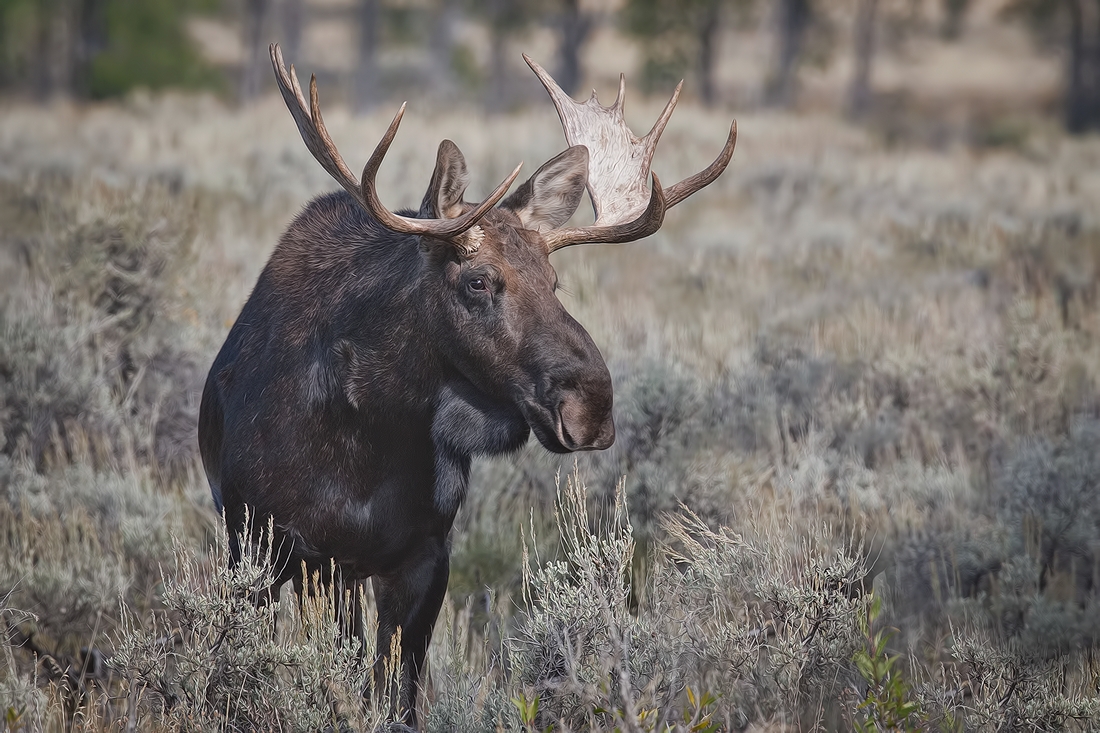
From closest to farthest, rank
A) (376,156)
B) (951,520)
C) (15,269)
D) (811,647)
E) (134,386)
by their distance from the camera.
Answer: (376,156) < (811,647) < (951,520) < (134,386) < (15,269)

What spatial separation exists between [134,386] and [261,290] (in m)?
2.40

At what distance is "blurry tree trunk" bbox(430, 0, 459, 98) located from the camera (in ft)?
114

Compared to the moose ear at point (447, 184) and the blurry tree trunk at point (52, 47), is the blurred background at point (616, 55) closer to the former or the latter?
the blurry tree trunk at point (52, 47)

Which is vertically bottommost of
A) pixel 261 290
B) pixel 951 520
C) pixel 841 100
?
pixel 951 520

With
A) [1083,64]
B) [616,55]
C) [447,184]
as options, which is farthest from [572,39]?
[447,184]

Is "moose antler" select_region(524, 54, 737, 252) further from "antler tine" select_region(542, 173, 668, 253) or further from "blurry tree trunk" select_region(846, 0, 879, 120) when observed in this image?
"blurry tree trunk" select_region(846, 0, 879, 120)

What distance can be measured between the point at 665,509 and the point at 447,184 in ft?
7.41

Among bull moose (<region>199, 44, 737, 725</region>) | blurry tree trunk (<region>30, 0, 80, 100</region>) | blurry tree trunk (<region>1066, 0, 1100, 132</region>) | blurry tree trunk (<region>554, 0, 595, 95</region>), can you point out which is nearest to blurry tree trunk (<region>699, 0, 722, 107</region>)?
blurry tree trunk (<region>554, 0, 595, 95</region>)

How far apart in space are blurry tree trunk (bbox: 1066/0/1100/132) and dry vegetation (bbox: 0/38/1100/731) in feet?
72.8

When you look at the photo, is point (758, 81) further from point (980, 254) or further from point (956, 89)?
point (980, 254)

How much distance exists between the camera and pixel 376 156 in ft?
10.6

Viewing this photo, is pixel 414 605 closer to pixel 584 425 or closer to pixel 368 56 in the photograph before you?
pixel 584 425

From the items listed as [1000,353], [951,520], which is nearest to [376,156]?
[951,520]

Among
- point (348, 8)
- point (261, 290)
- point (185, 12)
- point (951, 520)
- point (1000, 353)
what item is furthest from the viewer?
point (348, 8)
